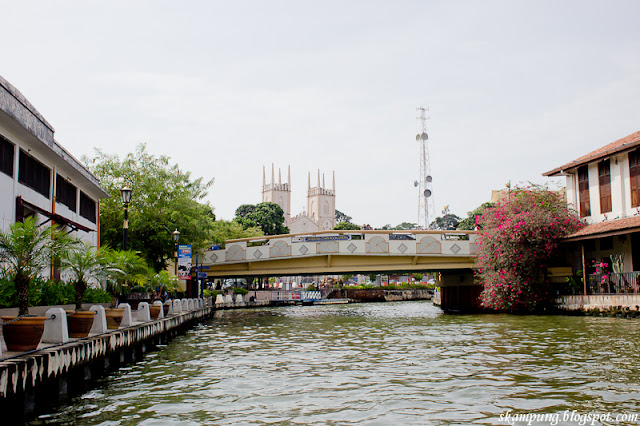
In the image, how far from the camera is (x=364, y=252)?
36.6m

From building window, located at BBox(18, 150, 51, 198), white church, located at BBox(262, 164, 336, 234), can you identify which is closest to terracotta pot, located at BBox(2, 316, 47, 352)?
building window, located at BBox(18, 150, 51, 198)

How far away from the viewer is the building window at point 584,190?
1372 inches

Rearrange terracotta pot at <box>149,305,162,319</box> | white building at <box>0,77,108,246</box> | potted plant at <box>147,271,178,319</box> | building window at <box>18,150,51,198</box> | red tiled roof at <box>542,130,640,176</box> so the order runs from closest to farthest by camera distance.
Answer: white building at <box>0,77,108,246</box> < building window at <box>18,150,51,198</box> < terracotta pot at <box>149,305,162,319</box> < potted plant at <box>147,271,178,319</box> < red tiled roof at <box>542,130,640,176</box>

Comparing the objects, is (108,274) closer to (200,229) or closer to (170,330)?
(170,330)

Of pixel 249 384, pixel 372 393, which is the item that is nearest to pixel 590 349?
pixel 372 393

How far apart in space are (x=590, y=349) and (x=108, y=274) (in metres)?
14.4

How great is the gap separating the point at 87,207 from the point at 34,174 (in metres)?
9.45

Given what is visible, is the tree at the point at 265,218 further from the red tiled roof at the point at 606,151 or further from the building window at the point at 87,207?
the red tiled roof at the point at 606,151

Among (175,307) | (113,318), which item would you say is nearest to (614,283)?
(175,307)

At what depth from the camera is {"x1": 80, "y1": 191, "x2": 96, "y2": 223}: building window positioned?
98.9ft

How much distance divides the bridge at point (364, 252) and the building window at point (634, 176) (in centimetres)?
956

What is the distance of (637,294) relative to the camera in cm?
2709

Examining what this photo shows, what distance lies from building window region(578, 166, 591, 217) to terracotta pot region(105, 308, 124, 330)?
27584mm

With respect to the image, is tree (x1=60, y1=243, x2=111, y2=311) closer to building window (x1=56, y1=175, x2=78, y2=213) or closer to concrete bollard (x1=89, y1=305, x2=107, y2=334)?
concrete bollard (x1=89, y1=305, x2=107, y2=334)
